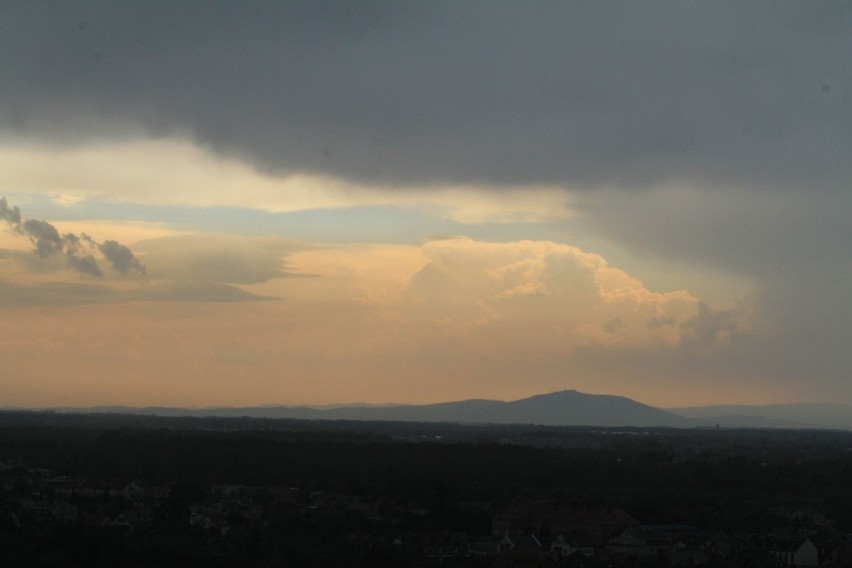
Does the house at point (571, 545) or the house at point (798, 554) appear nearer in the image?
the house at point (798, 554)

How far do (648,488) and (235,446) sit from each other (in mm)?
26406

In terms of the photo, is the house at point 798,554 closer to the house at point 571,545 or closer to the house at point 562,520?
the house at point 571,545

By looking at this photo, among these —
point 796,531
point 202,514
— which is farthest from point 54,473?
point 796,531

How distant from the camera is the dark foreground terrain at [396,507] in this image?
38.6m

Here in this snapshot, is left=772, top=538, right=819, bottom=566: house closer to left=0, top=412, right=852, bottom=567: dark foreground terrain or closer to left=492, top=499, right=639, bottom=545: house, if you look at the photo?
left=0, top=412, right=852, bottom=567: dark foreground terrain

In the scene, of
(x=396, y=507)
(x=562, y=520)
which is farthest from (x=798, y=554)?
(x=396, y=507)

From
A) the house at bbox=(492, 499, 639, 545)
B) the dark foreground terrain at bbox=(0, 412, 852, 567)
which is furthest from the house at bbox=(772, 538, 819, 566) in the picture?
the house at bbox=(492, 499, 639, 545)

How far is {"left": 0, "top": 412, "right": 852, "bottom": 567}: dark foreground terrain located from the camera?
3856cm

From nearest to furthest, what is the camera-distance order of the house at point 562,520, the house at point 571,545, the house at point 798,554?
the house at point 798,554 < the house at point 571,545 < the house at point 562,520

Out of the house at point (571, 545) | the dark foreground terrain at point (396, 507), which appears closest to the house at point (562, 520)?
the dark foreground terrain at point (396, 507)

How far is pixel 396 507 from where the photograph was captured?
53438 millimetres

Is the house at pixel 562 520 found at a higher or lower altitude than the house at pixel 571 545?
higher

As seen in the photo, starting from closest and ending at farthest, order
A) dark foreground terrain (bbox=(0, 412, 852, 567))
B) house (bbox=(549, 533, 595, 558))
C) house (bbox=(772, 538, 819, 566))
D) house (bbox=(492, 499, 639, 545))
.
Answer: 1. dark foreground terrain (bbox=(0, 412, 852, 567))
2. house (bbox=(772, 538, 819, 566))
3. house (bbox=(549, 533, 595, 558))
4. house (bbox=(492, 499, 639, 545))

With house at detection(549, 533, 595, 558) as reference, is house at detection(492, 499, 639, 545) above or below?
above
